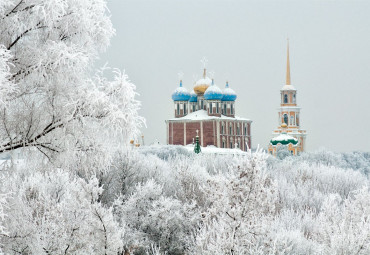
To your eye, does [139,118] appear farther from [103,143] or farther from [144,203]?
[144,203]

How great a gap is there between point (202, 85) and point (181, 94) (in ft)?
9.28

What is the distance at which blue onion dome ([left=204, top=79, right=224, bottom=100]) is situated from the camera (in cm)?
7056

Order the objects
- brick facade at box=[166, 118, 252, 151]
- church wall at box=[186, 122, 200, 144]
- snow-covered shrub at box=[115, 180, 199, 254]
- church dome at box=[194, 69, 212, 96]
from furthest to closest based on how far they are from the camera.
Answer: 1. church dome at box=[194, 69, 212, 96]
2. church wall at box=[186, 122, 200, 144]
3. brick facade at box=[166, 118, 252, 151]
4. snow-covered shrub at box=[115, 180, 199, 254]

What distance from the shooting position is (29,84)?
39.3 ft

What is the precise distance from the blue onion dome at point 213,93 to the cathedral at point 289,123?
12.3 m

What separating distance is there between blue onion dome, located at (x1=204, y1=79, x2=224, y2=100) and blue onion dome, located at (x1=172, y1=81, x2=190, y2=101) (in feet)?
11.4

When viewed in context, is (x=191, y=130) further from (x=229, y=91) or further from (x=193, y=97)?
(x=229, y=91)

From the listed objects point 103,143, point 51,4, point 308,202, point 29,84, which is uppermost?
point 51,4

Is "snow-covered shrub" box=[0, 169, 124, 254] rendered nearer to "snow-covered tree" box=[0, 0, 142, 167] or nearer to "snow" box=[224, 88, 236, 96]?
"snow-covered tree" box=[0, 0, 142, 167]

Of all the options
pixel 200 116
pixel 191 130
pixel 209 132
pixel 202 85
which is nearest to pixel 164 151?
pixel 209 132

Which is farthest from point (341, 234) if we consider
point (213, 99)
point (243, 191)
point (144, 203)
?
point (213, 99)

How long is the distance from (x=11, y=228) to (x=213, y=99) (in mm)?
58781

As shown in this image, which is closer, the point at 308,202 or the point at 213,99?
the point at 308,202

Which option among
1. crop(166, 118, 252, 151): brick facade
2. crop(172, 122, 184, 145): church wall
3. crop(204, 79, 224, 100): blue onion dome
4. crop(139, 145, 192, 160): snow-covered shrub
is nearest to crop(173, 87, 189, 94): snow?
crop(204, 79, 224, 100): blue onion dome
